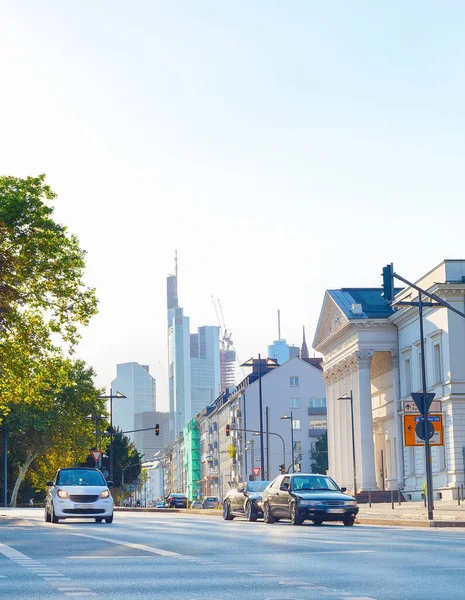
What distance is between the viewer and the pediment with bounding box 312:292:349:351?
305ft

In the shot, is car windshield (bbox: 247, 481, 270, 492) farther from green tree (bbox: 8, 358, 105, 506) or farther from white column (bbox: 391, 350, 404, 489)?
green tree (bbox: 8, 358, 105, 506)

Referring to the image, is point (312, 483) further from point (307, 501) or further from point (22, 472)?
point (22, 472)

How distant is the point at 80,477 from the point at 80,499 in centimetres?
121

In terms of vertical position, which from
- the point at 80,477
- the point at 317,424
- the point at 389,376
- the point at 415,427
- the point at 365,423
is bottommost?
the point at 80,477

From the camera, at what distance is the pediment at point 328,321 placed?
9303 centimetres

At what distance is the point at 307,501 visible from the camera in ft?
107

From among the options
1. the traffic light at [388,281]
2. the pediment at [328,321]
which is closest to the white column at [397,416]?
the pediment at [328,321]

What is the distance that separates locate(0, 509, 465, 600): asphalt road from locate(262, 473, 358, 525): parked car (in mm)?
9983

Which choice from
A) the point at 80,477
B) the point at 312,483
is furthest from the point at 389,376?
the point at 312,483

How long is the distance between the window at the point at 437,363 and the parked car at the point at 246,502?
36.5m

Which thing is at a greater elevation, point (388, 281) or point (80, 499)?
point (388, 281)

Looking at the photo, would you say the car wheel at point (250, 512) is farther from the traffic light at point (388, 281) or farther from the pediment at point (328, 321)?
the pediment at point (328, 321)

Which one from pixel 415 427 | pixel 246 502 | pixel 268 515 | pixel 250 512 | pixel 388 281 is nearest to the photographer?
pixel 388 281

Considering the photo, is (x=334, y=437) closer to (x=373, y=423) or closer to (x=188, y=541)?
(x=373, y=423)
